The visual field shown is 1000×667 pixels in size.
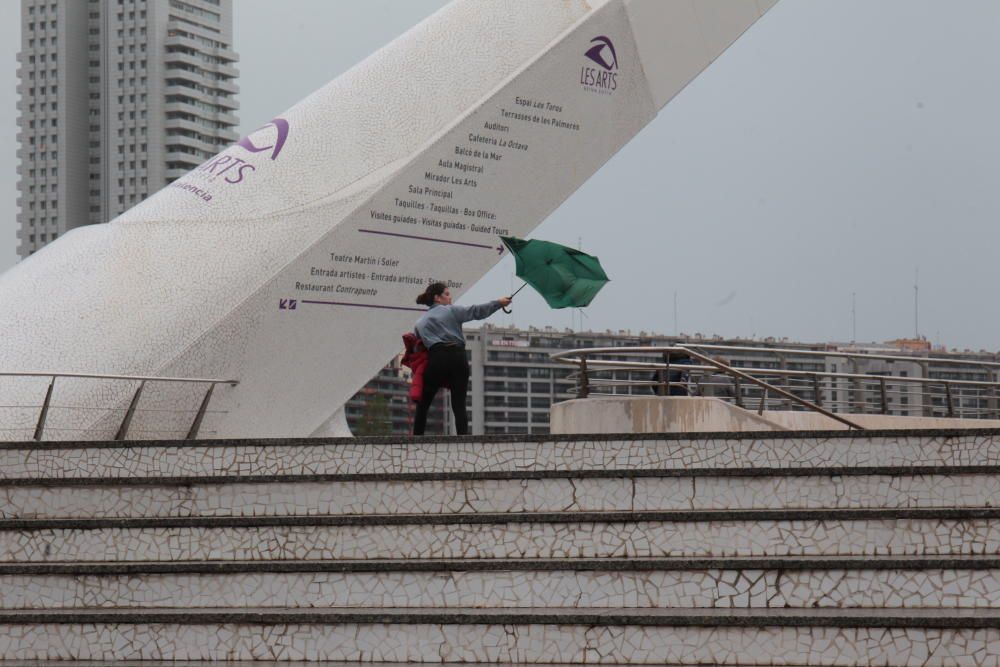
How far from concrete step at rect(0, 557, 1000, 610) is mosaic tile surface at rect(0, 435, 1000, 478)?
67cm

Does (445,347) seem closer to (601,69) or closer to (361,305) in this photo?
(361,305)

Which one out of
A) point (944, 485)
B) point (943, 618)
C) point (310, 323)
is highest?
point (310, 323)

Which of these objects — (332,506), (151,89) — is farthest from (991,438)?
(151,89)

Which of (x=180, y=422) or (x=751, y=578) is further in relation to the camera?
(x=180, y=422)

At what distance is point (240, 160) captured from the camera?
36.7ft

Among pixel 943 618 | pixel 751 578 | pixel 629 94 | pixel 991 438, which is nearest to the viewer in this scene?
pixel 943 618

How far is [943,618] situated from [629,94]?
7.50 metres

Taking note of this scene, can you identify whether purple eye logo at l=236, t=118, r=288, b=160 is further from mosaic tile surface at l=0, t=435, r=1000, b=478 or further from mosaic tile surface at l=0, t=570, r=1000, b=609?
mosaic tile surface at l=0, t=570, r=1000, b=609

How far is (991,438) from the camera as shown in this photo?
7.07 meters

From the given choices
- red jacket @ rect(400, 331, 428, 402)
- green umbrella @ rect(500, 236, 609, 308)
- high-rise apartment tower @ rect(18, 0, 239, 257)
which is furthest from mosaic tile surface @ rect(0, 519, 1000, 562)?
high-rise apartment tower @ rect(18, 0, 239, 257)

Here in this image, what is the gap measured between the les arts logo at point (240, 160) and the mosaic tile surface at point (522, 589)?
4356 millimetres

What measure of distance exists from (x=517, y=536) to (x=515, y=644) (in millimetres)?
677

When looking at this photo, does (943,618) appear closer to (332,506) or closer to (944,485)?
(944,485)

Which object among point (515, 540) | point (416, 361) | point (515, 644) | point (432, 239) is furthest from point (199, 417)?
point (515, 644)
